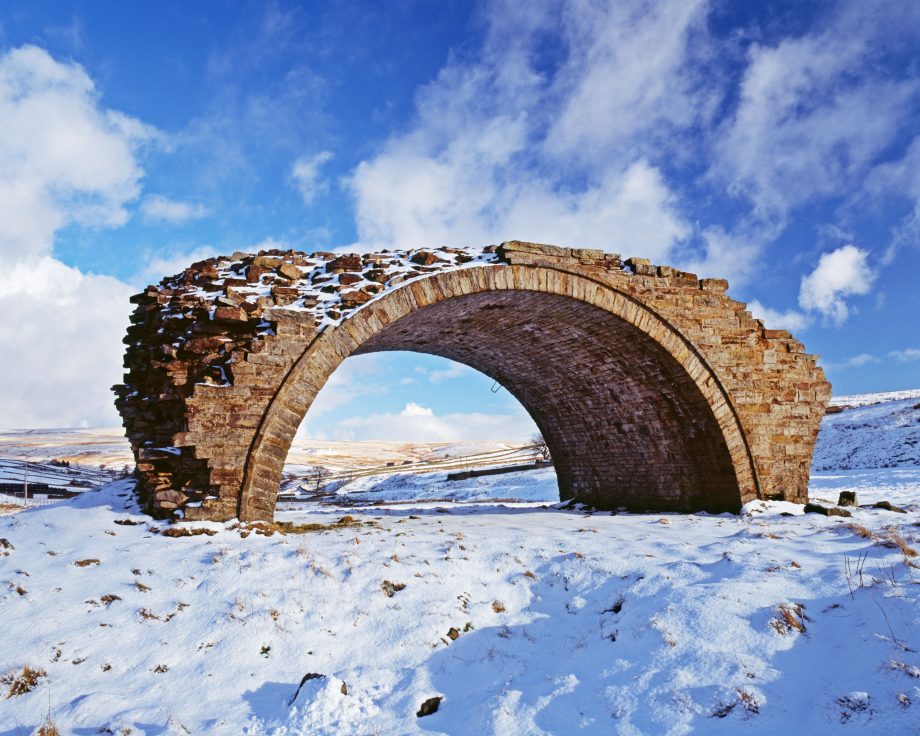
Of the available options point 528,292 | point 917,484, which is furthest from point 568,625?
point 917,484

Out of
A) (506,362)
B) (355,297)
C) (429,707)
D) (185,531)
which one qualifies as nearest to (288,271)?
(355,297)

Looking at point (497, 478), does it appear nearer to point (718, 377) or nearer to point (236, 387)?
point (718, 377)

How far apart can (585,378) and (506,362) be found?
1.84 meters

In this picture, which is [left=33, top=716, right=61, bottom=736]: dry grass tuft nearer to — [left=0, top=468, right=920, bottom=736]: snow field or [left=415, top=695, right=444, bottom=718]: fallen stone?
[left=0, top=468, right=920, bottom=736]: snow field

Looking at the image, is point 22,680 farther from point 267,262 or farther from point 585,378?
point 585,378

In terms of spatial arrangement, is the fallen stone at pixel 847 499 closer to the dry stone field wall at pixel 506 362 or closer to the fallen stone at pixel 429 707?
the dry stone field wall at pixel 506 362

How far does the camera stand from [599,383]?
11.7 m

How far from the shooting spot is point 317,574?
18.9 feet

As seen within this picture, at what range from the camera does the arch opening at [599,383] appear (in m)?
10.2

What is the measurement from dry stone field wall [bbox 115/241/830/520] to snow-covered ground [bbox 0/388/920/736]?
4.07 feet

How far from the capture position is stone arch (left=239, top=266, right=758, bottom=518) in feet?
25.8

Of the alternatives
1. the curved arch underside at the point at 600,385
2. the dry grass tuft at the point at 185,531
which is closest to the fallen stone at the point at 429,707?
the dry grass tuft at the point at 185,531

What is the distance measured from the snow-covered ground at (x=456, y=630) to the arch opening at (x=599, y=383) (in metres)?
3.36

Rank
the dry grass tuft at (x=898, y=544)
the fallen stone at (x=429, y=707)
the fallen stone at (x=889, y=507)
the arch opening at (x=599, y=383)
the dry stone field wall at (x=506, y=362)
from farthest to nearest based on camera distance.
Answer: the arch opening at (x=599, y=383) < the fallen stone at (x=889, y=507) < the dry stone field wall at (x=506, y=362) < the dry grass tuft at (x=898, y=544) < the fallen stone at (x=429, y=707)
